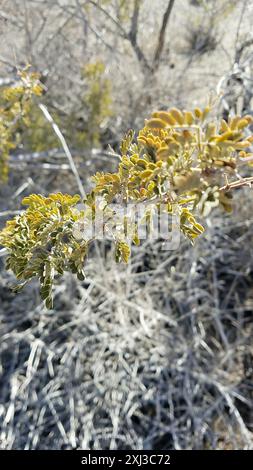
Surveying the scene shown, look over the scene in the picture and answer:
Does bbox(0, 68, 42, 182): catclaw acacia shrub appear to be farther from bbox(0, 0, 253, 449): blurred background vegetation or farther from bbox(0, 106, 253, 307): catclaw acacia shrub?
bbox(0, 106, 253, 307): catclaw acacia shrub

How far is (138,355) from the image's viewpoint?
8.23 ft

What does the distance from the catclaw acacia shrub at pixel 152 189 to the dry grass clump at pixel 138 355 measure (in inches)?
61.0

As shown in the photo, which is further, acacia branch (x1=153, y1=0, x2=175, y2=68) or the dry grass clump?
acacia branch (x1=153, y1=0, x2=175, y2=68)

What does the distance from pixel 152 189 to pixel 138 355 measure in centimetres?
189

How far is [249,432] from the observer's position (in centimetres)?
229

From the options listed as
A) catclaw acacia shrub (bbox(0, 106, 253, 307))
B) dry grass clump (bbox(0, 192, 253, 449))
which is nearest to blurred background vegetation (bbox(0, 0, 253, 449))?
dry grass clump (bbox(0, 192, 253, 449))

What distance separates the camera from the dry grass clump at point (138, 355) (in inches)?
89.3

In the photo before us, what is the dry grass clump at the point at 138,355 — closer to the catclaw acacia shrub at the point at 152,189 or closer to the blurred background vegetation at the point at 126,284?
the blurred background vegetation at the point at 126,284

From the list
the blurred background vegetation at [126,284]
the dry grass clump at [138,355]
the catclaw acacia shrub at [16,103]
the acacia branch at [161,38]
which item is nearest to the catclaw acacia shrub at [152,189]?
the catclaw acacia shrub at [16,103]

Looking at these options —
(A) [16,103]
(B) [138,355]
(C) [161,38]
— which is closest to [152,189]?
(A) [16,103]

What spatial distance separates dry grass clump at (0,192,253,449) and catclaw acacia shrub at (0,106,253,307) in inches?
61.0

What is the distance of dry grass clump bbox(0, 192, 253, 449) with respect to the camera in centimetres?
227

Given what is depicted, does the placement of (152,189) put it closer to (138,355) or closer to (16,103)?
(16,103)
